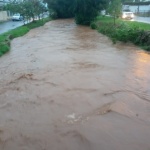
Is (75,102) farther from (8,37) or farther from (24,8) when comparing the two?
(24,8)

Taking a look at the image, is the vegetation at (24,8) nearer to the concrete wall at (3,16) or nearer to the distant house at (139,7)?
the concrete wall at (3,16)

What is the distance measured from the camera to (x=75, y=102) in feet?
27.7

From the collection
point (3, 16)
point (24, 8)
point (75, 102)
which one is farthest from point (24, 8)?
point (75, 102)

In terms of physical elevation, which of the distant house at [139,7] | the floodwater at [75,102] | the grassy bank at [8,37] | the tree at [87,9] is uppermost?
the distant house at [139,7]

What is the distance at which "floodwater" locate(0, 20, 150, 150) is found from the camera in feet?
20.9

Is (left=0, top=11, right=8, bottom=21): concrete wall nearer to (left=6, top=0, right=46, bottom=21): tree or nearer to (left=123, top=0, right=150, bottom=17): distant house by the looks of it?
(left=6, top=0, right=46, bottom=21): tree

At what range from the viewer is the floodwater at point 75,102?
6367mm

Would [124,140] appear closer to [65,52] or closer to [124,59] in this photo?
[124,59]

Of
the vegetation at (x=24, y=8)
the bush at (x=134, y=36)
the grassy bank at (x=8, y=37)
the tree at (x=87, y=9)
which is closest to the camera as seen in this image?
the bush at (x=134, y=36)

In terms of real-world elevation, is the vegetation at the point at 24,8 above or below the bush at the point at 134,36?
above

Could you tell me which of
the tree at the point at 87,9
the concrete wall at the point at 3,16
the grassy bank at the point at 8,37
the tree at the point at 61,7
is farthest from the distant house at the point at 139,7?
the concrete wall at the point at 3,16

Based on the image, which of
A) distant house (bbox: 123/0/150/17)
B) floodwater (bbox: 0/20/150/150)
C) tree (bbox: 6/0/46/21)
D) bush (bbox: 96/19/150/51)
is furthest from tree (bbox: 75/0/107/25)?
distant house (bbox: 123/0/150/17)

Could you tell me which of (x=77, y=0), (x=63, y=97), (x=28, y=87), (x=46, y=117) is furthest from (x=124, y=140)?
(x=77, y=0)

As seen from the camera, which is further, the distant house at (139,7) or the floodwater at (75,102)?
the distant house at (139,7)
